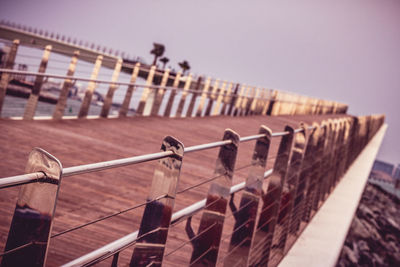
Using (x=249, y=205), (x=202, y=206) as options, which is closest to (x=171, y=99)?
(x=249, y=205)

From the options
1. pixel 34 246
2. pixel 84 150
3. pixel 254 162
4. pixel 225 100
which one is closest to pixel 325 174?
pixel 84 150

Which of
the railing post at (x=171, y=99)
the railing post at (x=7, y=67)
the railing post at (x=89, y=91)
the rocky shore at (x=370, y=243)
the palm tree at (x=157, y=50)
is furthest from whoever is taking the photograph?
the palm tree at (x=157, y=50)

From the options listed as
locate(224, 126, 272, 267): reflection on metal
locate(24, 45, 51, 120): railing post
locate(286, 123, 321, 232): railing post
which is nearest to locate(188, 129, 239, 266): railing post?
locate(224, 126, 272, 267): reflection on metal

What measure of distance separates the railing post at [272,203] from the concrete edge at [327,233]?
37cm

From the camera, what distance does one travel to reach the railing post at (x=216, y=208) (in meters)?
2.20

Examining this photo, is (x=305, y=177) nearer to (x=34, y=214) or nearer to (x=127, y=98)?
(x=34, y=214)

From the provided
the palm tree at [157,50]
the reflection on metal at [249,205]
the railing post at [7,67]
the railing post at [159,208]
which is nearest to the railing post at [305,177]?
the reflection on metal at [249,205]

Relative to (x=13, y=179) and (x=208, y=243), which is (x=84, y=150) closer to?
(x=208, y=243)

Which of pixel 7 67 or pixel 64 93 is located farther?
pixel 64 93

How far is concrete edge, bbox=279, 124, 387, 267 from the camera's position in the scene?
155 inches

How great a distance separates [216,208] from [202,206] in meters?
0.19

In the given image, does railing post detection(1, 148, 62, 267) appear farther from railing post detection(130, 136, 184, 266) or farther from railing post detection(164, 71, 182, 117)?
railing post detection(164, 71, 182, 117)

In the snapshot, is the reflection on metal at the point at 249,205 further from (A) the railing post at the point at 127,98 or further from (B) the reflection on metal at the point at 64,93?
(A) the railing post at the point at 127,98

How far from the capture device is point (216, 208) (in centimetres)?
226
